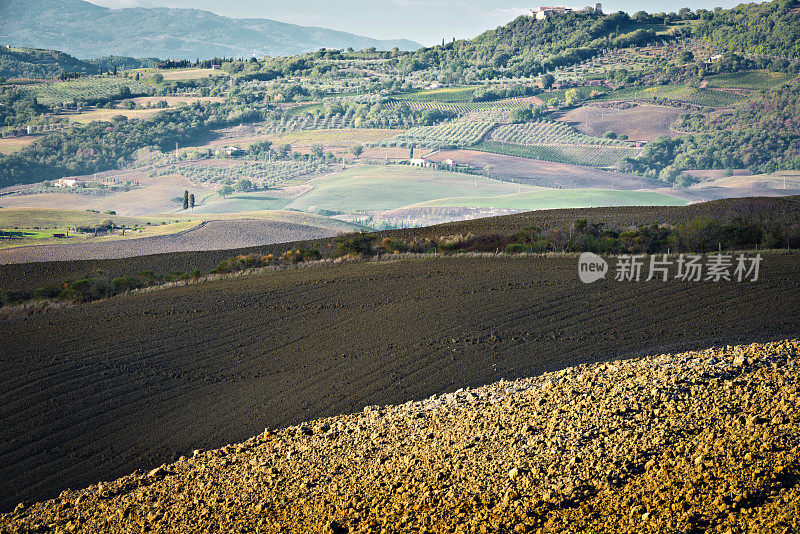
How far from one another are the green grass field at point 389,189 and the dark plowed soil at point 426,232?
224ft

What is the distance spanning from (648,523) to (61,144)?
15820 cm

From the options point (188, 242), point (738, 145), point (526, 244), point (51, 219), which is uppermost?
point (738, 145)

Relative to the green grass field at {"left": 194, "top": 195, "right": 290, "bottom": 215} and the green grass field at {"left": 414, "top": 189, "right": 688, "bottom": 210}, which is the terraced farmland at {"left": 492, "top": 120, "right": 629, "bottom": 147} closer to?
the green grass field at {"left": 414, "top": 189, "right": 688, "bottom": 210}

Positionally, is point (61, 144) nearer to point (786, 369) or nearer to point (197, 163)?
point (197, 163)


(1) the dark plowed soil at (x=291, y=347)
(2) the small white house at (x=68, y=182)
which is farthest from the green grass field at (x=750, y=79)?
(1) the dark plowed soil at (x=291, y=347)

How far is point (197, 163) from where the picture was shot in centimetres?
15062

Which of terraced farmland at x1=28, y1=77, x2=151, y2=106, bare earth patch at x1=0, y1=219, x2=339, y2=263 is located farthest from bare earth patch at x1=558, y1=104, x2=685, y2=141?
terraced farmland at x1=28, y1=77, x2=151, y2=106

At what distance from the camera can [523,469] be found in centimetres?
708

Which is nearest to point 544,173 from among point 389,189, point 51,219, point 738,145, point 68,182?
point 389,189

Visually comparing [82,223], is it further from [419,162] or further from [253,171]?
[253,171]

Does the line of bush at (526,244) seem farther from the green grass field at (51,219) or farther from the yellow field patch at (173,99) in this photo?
the yellow field patch at (173,99)

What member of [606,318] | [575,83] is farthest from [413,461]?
[575,83]

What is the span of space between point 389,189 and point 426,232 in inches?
3109

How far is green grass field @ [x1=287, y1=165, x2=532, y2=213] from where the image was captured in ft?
372
